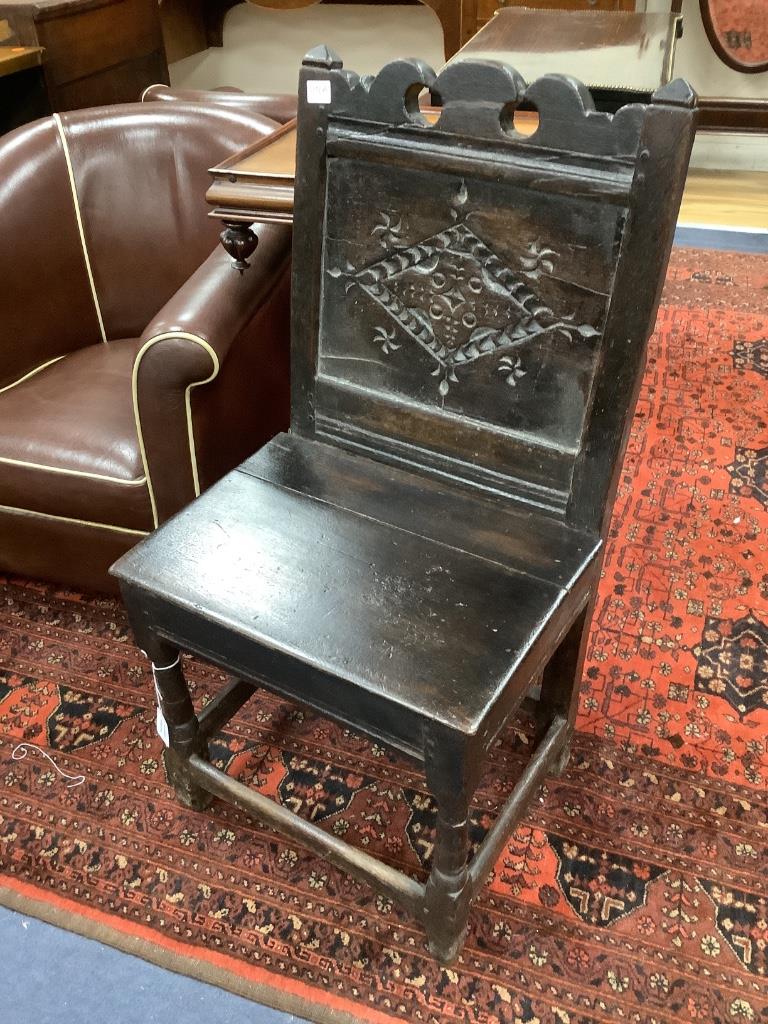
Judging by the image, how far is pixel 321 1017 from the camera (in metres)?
1.15

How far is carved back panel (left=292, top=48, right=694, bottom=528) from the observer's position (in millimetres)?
970

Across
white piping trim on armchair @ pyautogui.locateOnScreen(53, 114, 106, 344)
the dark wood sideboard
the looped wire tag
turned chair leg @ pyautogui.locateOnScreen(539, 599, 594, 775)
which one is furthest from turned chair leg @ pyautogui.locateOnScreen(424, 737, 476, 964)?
the dark wood sideboard

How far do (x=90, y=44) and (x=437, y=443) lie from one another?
10.1 feet

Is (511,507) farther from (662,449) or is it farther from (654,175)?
(662,449)

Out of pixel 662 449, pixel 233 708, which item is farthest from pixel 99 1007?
pixel 662 449

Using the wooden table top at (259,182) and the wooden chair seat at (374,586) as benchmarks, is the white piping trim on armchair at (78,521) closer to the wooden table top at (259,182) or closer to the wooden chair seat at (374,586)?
the wooden chair seat at (374,586)

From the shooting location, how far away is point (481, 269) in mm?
1112

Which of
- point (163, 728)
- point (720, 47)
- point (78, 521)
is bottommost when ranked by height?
point (163, 728)

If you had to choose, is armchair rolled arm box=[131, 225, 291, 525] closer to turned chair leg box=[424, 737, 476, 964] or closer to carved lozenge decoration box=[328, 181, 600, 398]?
carved lozenge decoration box=[328, 181, 600, 398]

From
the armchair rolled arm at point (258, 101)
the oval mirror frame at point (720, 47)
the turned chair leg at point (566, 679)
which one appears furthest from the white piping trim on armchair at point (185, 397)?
the oval mirror frame at point (720, 47)

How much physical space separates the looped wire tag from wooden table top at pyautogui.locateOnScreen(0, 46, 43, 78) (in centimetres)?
253

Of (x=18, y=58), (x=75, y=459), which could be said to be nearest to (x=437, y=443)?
(x=75, y=459)

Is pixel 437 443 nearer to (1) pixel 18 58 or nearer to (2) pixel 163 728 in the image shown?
(2) pixel 163 728

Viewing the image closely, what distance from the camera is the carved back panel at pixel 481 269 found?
970 millimetres
